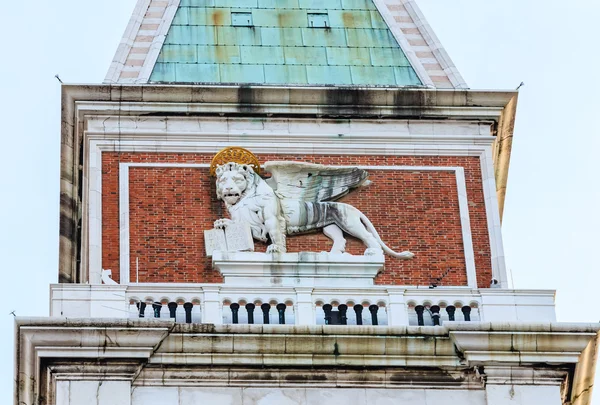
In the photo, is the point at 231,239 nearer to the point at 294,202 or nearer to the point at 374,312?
the point at 294,202

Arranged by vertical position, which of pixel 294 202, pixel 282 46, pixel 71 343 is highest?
pixel 282 46

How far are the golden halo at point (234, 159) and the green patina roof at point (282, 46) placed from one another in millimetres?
2247

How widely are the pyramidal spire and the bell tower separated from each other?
0.04 m

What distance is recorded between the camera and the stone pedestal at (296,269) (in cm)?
3281

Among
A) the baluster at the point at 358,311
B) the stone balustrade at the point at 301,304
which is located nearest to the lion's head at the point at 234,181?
the stone balustrade at the point at 301,304

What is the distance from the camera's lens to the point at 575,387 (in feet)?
102

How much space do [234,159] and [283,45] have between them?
12.2ft

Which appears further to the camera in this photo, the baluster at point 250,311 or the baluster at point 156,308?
the baluster at point 250,311

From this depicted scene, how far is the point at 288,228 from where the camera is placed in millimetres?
33750

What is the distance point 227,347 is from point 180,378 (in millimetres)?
791

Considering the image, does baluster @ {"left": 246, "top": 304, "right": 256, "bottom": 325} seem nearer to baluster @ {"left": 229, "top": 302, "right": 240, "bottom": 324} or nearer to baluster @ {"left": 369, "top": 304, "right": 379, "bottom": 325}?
baluster @ {"left": 229, "top": 302, "right": 240, "bottom": 324}

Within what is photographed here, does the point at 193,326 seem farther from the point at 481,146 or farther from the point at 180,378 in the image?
the point at 481,146

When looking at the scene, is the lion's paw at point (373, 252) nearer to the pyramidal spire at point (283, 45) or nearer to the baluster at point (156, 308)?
the baluster at point (156, 308)

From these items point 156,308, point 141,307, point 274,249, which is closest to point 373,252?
point 274,249
